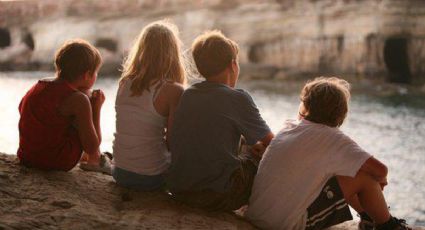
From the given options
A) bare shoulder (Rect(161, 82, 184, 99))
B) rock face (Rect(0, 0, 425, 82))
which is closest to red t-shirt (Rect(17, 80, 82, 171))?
bare shoulder (Rect(161, 82, 184, 99))

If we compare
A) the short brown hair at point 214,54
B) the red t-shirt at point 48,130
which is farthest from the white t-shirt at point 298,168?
the red t-shirt at point 48,130

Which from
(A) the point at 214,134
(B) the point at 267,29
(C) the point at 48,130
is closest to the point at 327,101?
(A) the point at 214,134

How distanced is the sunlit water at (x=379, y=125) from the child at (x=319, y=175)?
323 cm

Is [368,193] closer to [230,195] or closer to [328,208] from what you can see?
[328,208]

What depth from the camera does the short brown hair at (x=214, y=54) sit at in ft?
9.74

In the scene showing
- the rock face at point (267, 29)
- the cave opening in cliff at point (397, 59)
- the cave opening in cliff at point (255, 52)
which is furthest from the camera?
the cave opening in cliff at point (255, 52)

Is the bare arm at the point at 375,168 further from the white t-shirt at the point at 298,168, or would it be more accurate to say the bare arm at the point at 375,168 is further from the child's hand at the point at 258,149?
the child's hand at the point at 258,149

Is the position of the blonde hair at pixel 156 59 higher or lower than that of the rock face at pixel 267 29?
higher

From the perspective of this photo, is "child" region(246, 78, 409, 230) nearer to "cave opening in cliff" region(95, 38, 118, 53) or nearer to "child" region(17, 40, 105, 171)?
"child" region(17, 40, 105, 171)

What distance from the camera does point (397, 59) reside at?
76.3 feet

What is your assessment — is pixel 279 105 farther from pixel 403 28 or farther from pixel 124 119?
pixel 124 119

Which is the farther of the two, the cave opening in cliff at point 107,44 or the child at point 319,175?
the cave opening in cliff at point 107,44

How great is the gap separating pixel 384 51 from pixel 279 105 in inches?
399

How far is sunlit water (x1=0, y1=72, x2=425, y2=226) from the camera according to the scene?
6.91m
